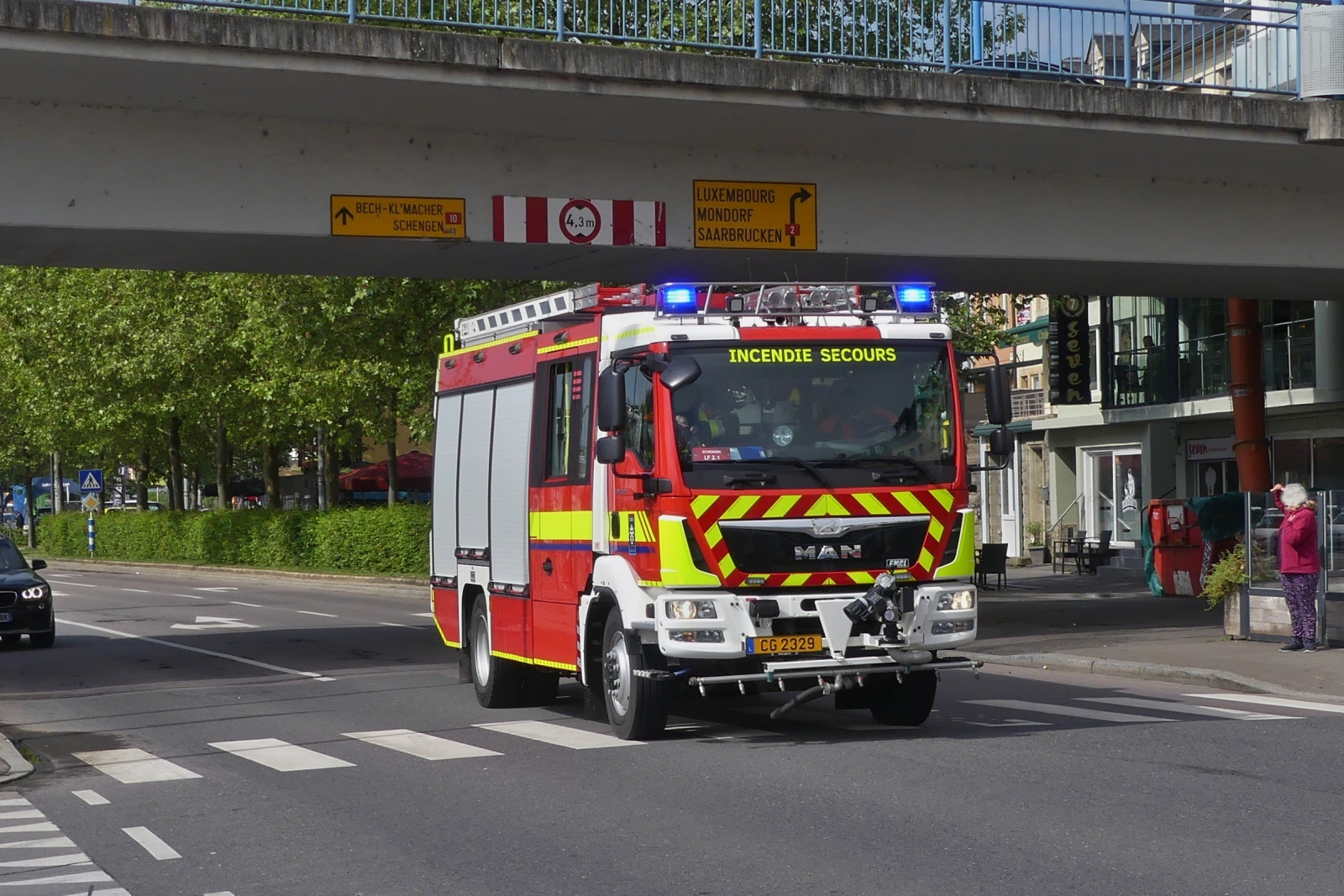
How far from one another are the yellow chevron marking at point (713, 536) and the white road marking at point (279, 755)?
8.59 ft

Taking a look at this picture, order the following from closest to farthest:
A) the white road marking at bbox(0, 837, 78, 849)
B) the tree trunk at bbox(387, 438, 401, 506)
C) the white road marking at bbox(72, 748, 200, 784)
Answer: the white road marking at bbox(0, 837, 78, 849)
the white road marking at bbox(72, 748, 200, 784)
the tree trunk at bbox(387, 438, 401, 506)

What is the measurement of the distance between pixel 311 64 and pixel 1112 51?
26.6 ft

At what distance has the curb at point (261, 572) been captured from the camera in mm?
36094

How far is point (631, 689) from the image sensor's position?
1141cm

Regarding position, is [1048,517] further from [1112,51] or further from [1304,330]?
[1112,51]

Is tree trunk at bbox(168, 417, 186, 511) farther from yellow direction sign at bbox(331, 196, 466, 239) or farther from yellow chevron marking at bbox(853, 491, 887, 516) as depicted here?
yellow chevron marking at bbox(853, 491, 887, 516)

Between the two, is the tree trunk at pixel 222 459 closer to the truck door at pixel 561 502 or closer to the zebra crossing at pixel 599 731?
the truck door at pixel 561 502

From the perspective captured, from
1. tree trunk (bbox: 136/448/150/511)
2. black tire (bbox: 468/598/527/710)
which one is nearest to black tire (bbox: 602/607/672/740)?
black tire (bbox: 468/598/527/710)

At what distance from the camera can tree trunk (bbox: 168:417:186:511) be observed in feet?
172

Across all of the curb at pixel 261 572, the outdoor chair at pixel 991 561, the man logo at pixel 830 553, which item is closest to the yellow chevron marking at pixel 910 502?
the man logo at pixel 830 553

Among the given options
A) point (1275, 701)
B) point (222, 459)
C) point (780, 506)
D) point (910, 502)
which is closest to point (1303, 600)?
point (1275, 701)

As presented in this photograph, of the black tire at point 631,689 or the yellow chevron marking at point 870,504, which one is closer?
the yellow chevron marking at point 870,504

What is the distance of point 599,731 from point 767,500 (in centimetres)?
238

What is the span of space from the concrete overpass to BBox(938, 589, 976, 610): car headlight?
583 cm
